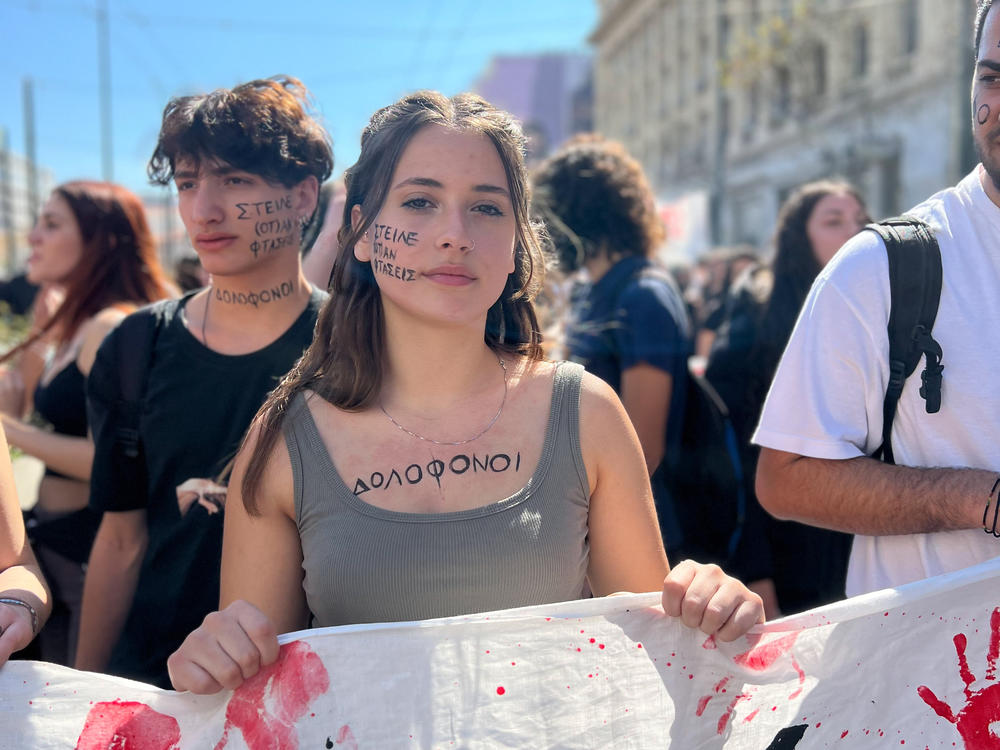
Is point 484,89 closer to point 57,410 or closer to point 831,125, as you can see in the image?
point 831,125

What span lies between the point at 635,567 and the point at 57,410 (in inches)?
79.3

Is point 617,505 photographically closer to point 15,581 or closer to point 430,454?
point 430,454

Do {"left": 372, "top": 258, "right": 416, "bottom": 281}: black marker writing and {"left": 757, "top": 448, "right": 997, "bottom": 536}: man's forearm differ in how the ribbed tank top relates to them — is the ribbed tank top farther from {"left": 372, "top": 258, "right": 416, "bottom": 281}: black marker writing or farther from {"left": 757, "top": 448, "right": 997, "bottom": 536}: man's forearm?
{"left": 757, "top": 448, "right": 997, "bottom": 536}: man's forearm

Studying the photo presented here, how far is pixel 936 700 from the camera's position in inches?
62.7

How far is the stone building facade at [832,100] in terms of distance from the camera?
19094 mm

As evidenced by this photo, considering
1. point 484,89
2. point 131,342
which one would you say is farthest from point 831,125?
point 484,89

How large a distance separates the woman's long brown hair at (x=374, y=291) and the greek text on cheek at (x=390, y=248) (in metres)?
0.05

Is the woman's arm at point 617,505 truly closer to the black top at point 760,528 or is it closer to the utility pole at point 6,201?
the black top at point 760,528

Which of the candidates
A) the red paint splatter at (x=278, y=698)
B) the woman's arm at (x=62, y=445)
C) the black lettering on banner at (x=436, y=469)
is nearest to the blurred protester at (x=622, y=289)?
the black lettering on banner at (x=436, y=469)

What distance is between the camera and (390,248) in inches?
69.1

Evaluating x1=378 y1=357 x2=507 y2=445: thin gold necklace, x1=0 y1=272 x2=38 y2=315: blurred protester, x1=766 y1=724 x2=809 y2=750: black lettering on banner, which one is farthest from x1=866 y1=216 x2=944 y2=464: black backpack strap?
x1=0 y1=272 x2=38 y2=315: blurred protester

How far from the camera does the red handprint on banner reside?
62.0 inches

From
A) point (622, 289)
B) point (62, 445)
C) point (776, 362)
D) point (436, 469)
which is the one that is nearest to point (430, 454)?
point (436, 469)

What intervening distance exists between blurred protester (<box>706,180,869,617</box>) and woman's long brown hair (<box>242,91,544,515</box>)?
1.90 metres
